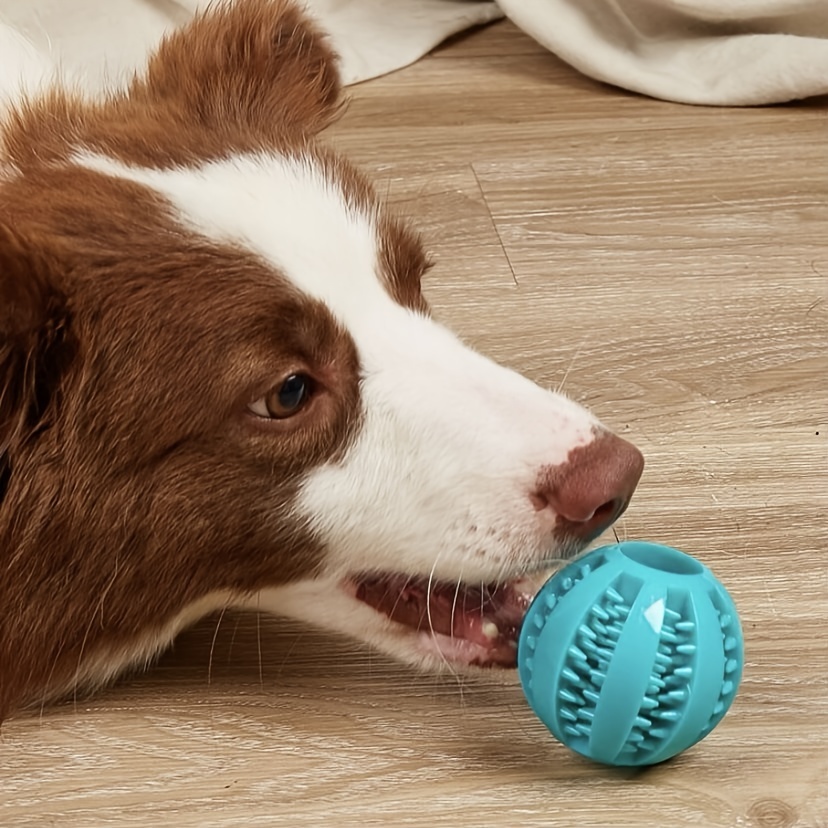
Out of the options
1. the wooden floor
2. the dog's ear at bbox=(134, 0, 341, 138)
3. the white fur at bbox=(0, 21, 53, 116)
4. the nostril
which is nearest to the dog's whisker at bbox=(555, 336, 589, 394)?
the wooden floor

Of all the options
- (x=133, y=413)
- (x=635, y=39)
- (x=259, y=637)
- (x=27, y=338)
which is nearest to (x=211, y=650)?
(x=259, y=637)

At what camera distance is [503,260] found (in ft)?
8.05

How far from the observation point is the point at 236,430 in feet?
4.47

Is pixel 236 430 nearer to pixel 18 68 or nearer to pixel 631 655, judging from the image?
pixel 631 655

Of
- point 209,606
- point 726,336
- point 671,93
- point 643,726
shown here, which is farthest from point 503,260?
point 643,726

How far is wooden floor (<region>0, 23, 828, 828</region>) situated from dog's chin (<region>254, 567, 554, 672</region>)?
0.08 metres

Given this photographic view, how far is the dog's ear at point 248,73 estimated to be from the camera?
1597mm

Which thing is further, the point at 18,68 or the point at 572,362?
the point at 572,362

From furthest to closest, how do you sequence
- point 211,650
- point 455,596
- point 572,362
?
point 572,362, point 211,650, point 455,596

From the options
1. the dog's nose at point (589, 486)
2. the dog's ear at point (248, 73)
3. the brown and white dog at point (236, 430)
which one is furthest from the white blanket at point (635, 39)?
Result: the dog's nose at point (589, 486)

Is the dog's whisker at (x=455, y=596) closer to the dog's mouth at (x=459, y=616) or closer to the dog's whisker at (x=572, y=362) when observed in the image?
the dog's mouth at (x=459, y=616)

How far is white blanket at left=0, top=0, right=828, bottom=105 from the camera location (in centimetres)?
299

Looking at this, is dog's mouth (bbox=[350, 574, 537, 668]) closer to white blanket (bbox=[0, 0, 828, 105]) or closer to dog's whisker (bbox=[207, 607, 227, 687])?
dog's whisker (bbox=[207, 607, 227, 687])

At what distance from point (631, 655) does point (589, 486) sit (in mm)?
190
